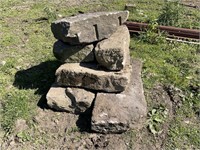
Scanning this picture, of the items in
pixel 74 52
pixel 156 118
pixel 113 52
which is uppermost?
pixel 113 52

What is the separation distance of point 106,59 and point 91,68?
36cm

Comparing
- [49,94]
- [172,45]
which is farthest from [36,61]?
[172,45]

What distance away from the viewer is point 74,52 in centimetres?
529

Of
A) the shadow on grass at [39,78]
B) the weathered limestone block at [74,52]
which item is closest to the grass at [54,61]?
the shadow on grass at [39,78]

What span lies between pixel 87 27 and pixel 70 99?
3.72 ft

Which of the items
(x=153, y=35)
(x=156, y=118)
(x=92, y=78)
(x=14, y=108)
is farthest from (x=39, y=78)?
(x=153, y=35)

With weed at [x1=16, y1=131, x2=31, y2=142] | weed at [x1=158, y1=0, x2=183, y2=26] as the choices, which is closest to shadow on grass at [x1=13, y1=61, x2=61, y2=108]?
weed at [x1=16, y1=131, x2=31, y2=142]

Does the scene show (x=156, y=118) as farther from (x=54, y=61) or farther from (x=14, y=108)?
(x=54, y=61)

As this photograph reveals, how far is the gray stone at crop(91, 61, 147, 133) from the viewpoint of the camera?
4.81 meters

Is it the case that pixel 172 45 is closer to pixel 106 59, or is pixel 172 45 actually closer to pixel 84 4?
pixel 106 59

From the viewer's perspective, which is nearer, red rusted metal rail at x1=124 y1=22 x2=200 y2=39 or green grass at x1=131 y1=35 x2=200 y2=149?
green grass at x1=131 y1=35 x2=200 y2=149

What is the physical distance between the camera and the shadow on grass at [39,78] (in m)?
5.84

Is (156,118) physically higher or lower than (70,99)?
lower

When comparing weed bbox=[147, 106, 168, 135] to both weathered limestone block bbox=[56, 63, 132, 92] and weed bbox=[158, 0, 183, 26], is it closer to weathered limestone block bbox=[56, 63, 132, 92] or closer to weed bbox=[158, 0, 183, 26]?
weathered limestone block bbox=[56, 63, 132, 92]
